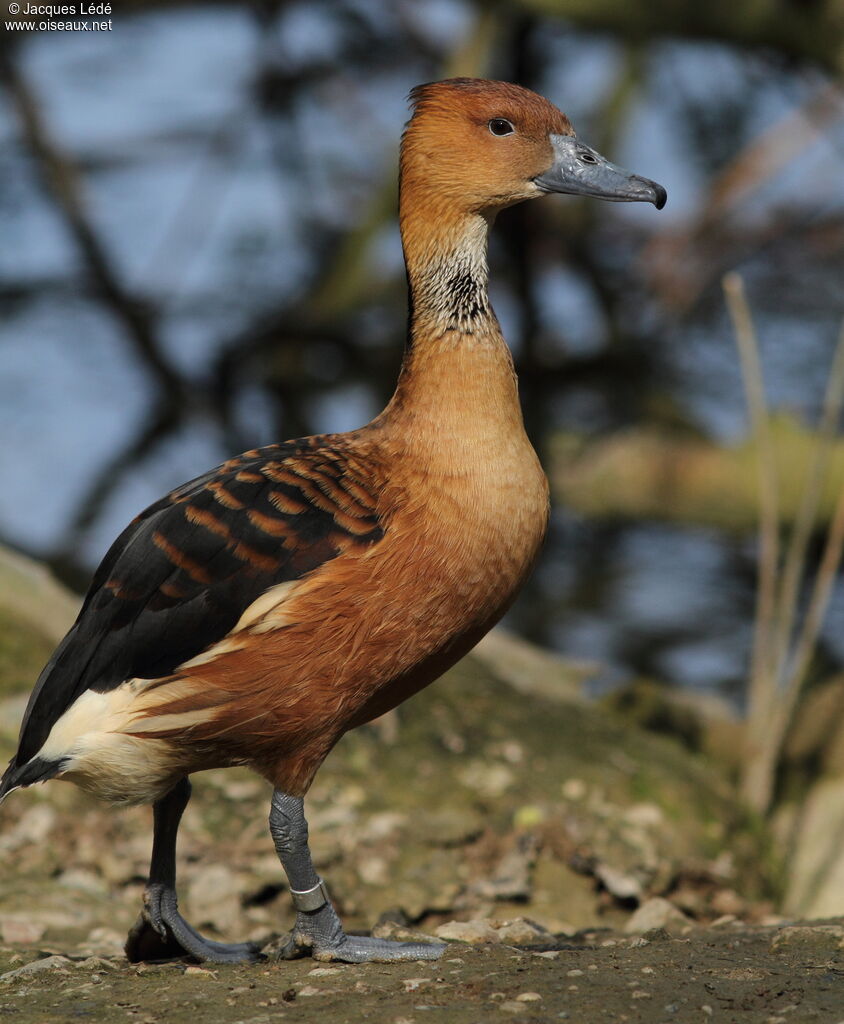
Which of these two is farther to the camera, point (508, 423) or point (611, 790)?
point (611, 790)

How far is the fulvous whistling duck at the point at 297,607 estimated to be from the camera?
9.53 ft

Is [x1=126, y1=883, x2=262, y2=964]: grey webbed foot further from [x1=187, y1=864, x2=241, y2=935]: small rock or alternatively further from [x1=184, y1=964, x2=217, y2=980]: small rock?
[x1=187, y1=864, x2=241, y2=935]: small rock

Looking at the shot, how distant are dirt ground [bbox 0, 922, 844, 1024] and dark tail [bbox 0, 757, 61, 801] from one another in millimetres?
416

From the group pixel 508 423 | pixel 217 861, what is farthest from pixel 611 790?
pixel 508 423

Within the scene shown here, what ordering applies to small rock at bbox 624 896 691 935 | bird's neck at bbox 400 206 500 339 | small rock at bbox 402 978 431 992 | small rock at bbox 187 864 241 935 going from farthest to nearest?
small rock at bbox 187 864 241 935 → small rock at bbox 624 896 691 935 → bird's neck at bbox 400 206 500 339 → small rock at bbox 402 978 431 992

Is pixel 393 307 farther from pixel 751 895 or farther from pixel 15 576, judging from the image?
pixel 751 895

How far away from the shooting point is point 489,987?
2.58 m

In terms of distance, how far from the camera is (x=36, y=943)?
3479 mm

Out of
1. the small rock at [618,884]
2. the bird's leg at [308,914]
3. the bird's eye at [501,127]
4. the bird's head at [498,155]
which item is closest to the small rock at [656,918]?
the small rock at [618,884]

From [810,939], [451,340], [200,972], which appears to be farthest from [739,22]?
[200,972]

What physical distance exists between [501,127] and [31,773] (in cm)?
196

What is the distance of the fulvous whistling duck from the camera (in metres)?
2.90

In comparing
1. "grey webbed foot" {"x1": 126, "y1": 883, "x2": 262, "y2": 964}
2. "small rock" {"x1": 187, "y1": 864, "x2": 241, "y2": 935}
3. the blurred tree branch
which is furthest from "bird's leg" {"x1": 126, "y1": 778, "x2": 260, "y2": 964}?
the blurred tree branch

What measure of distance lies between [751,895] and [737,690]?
330 cm
